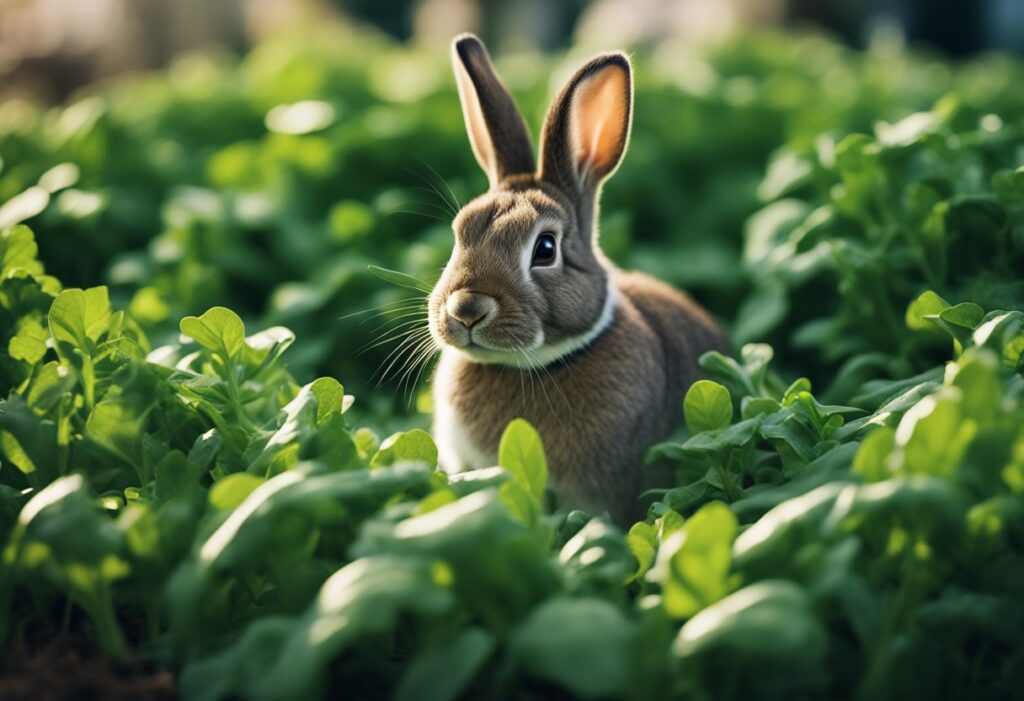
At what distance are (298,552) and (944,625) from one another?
58.8 inches

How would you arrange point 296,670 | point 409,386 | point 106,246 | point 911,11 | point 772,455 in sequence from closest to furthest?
point 296,670 → point 772,455 → point 409,386 → point 106,246 → point 911,11

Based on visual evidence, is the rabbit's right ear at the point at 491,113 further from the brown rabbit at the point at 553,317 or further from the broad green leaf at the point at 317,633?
the broad green leaf at the point at 317,633

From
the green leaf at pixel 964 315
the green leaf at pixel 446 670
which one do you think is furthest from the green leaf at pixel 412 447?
the green leaf at pixel 964 315

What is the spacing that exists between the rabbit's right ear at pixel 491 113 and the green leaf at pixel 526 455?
4.31 feet

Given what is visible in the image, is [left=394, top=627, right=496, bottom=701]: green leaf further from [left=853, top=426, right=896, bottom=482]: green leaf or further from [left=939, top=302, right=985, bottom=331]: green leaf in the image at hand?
[left=939, top=302, right=985, bottom=331]: green leaf

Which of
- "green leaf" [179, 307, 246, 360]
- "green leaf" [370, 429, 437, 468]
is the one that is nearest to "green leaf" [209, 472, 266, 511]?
"green leaf" [370, 429, 437, 468]

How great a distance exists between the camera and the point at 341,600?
1.99 m

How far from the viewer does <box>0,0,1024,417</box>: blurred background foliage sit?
414 centimetres

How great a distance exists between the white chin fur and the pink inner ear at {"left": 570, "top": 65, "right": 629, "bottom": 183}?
1.46ft

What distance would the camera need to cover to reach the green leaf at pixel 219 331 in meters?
3.00

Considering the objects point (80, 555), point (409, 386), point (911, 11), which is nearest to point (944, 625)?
point (80, 555)

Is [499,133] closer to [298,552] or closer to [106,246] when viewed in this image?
[298,552]

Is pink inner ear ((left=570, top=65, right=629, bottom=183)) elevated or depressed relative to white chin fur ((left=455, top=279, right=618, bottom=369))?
elevated

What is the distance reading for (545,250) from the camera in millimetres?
3416
